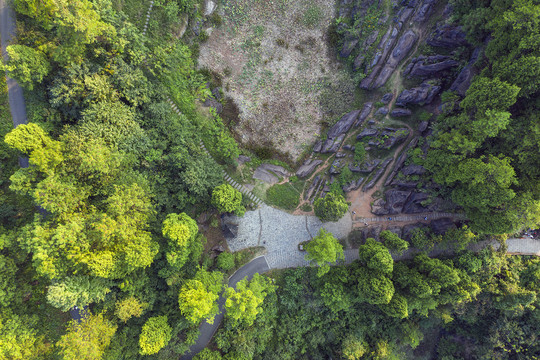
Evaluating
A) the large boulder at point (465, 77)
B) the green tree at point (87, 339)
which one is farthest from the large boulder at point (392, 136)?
the green tree at point (87, 339)

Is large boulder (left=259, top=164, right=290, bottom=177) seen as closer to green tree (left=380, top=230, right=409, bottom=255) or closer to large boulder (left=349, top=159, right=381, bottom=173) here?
large boulder (left=349, top=159, right=381, bottom=173)

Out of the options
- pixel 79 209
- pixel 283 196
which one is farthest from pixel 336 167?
pixel 79 209

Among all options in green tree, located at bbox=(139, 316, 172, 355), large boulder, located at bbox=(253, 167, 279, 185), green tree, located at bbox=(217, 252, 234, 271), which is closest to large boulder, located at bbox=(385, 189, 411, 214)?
large boulder, located at bbox=(253, 167, 279, 185)

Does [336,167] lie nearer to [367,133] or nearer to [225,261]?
[367,133]

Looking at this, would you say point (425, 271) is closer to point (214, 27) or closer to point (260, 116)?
point (260, 116)

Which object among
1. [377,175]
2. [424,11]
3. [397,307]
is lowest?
[397,307]

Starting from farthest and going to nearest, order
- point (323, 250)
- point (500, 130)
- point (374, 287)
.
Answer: point (323, 250) → point (374, 287) → point (500, 130)

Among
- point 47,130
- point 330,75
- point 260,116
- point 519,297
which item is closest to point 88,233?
point 47,130
